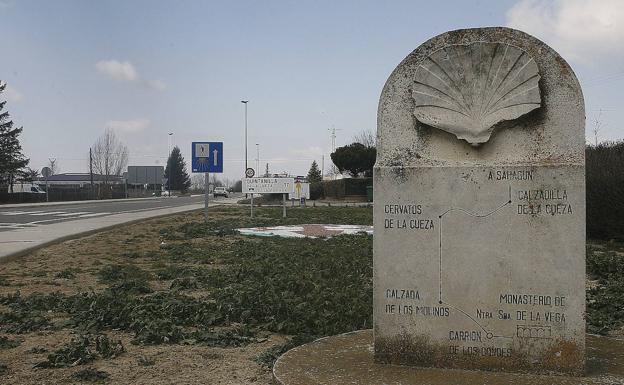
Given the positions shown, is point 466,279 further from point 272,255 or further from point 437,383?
point 272,255

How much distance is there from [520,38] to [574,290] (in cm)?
156

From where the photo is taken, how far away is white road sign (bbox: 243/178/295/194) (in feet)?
87.4

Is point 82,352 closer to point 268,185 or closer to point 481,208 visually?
point 481,208

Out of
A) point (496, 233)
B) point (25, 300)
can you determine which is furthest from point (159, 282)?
point (496, 233)

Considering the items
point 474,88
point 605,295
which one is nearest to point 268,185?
point 605,295

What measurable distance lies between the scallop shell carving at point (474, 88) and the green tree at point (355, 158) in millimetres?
49965

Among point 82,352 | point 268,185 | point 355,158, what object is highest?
point 355,158

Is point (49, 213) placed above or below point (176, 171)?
below

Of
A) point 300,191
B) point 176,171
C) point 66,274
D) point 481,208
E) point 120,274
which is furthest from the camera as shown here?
point 176,171

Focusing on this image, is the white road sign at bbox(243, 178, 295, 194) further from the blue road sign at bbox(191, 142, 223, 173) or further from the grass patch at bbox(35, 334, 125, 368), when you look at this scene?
the grass patch at bbox(35, 334, 125, 368)

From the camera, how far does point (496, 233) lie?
3.66 m

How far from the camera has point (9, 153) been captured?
51000 millimetres

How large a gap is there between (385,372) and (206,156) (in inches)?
740

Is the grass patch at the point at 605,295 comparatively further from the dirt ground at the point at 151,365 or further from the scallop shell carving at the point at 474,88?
the dirt ground at the point at 151,365
